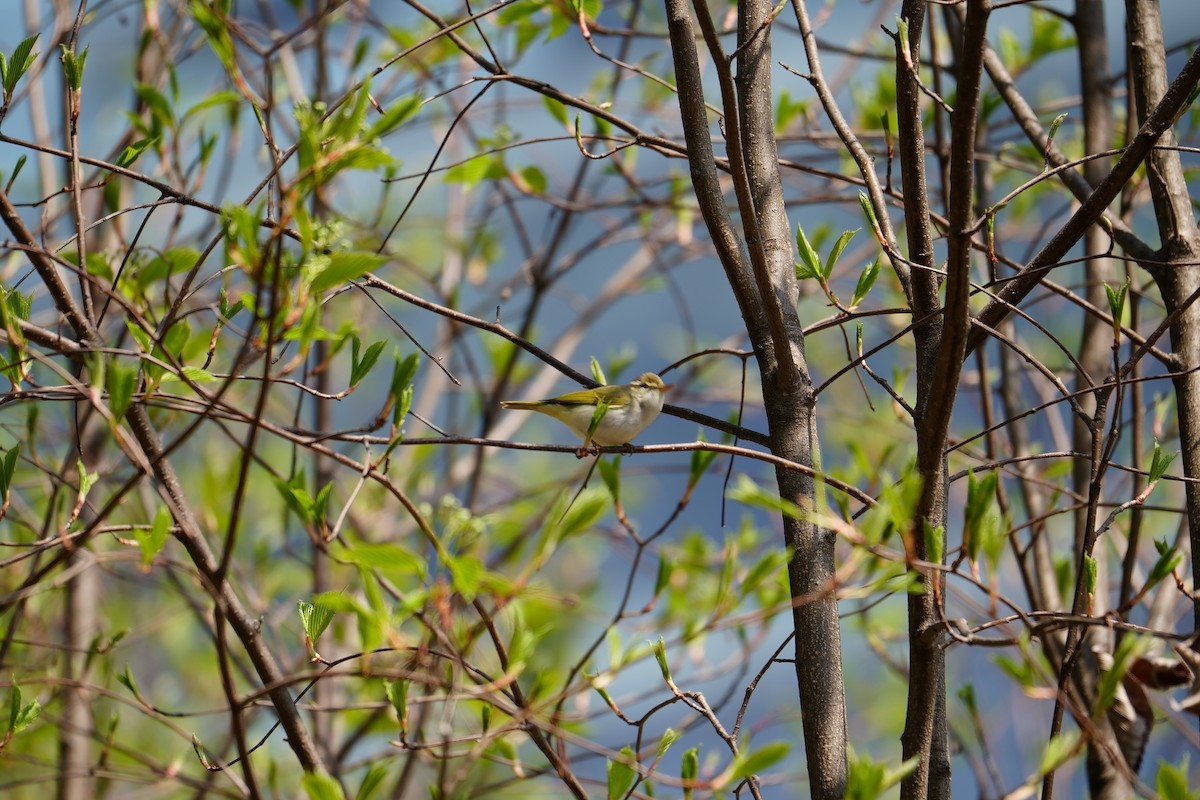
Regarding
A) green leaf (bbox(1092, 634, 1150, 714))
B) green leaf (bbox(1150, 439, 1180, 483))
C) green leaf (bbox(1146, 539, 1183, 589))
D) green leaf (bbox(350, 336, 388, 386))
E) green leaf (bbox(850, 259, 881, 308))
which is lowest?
green leaf (bbox(1092, 634, 1150, 714))

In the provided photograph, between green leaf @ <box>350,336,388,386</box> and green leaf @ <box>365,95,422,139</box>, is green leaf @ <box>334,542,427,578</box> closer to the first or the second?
green leaf @ <box>365,95,422,139</box>

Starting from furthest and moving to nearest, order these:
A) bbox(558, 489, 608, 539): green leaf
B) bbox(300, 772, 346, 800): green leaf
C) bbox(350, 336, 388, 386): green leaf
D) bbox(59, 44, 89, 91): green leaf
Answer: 1. bbox(59, 44, 89, 91): green leaf
2. bbox(350, 336, 388, 386): green leaf
3. bbox(300, 772, 346, 800): green leaf
4. bbox(558, 489, 608, 539): green leaf

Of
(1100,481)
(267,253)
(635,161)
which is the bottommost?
(1100,481)

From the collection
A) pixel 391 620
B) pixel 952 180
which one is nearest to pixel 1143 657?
pixel 952 180

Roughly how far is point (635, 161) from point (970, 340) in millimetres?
1724

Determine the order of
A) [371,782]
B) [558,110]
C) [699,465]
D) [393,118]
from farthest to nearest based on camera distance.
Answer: [558,110], [699,465], [371,782], [393,118]

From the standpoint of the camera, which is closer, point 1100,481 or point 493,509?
point 1100,481

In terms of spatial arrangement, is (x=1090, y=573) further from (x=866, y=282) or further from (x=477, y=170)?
(x=477, y=170)

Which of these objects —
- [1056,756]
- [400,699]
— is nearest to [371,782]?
[400,699]

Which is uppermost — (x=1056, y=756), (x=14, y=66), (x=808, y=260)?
(x=14, y=66)

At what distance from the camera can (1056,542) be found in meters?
3.45

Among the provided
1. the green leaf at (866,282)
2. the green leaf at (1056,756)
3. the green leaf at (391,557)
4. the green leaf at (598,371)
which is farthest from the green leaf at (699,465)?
the green leaf at (391,557)

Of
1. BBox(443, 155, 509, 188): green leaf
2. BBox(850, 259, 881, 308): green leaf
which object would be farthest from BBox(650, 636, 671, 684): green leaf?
BBox(443, 155, 509, 188): green leaf

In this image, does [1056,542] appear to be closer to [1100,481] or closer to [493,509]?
[493,509]
